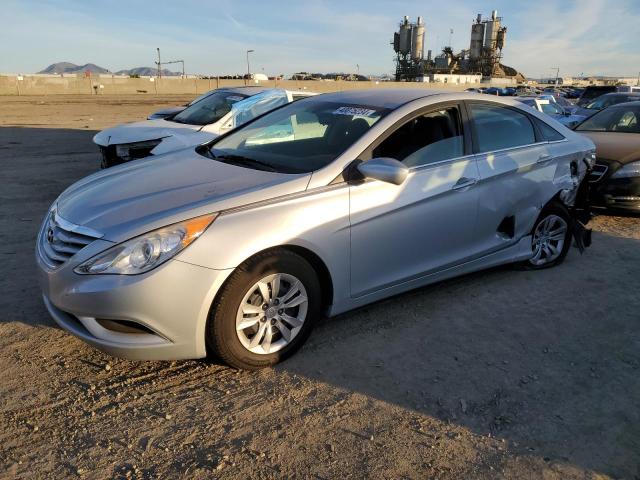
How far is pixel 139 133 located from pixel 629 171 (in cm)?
642

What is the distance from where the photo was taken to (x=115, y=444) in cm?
249

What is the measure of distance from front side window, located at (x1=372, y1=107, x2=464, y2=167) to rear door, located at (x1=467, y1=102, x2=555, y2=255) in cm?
20

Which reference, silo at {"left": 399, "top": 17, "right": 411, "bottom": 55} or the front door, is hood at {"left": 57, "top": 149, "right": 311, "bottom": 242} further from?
silo at {"left": 399, "top": 17, "right": 411, "bottom": 55}

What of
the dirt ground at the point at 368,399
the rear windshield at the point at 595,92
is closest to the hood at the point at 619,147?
the dirt ground at the point at 368,399

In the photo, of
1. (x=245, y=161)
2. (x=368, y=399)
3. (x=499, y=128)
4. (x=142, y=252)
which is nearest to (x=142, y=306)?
(x=142, y=252)

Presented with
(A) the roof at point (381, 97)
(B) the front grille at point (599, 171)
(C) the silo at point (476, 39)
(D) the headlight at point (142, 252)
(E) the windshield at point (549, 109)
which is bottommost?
(B) the front grille at point (599, 171)

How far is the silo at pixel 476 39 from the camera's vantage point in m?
93.0

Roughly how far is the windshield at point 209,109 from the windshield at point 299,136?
3.52 metres

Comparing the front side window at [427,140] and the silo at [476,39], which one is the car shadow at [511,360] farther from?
the silo at [476,39]

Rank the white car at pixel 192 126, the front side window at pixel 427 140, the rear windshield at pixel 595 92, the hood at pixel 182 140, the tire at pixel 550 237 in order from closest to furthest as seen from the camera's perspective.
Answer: the front side window at pixel 427 140, the tire at pixel 550 237, the hood at pixel 182 140, the white car at pixel 192 126, the rear windshield at pixel 595 92

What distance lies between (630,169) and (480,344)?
418 centimetres

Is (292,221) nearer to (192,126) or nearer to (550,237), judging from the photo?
(550,237)

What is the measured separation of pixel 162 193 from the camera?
3.18m

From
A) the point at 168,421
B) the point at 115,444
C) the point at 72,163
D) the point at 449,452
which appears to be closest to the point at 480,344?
the point at 449,452
